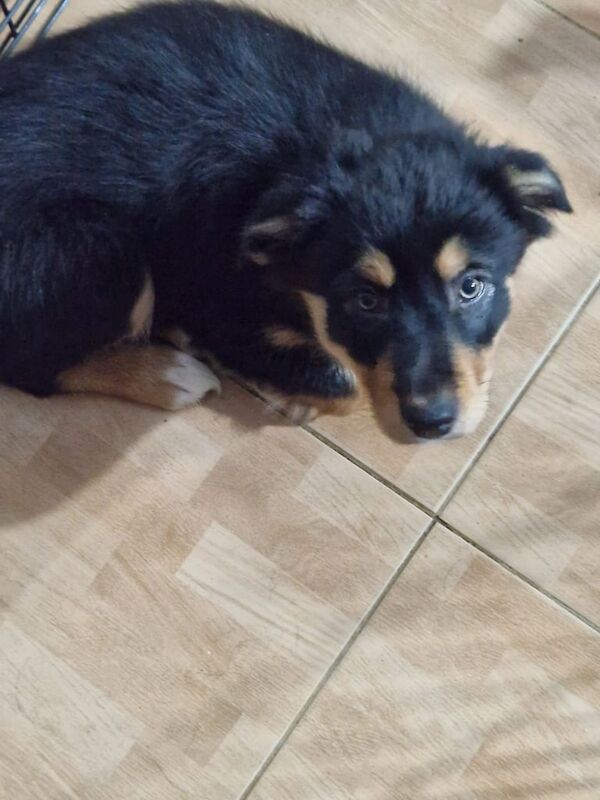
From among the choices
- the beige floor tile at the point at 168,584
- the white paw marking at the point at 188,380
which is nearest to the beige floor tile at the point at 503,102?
the beige floor tile at the point at 168,584

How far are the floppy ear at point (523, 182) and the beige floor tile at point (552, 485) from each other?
17.0 inches

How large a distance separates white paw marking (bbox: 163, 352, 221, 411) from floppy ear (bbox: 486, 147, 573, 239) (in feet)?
2.22

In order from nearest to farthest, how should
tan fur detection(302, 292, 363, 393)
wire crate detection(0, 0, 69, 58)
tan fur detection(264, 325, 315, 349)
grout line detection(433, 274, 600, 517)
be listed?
1. tan fur detection(302, 292, 363, 393)
2. tan fur detection(264, 325, 315, 349)
3. grout line detection(433, 274, 600, 517)
4. wire crate detection(0, 0, 69, 58)

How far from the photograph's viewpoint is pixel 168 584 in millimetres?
1736

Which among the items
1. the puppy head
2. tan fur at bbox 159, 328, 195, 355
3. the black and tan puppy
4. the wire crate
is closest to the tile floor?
tan fur at bbox 159, 328, 195, 355

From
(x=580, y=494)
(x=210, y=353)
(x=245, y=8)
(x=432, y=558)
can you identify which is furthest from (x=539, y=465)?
(x=245, y=8)

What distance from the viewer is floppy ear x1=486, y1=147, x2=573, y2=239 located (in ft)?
4.44

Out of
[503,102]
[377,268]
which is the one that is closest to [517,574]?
[377,268]

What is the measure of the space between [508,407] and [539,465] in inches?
4.9

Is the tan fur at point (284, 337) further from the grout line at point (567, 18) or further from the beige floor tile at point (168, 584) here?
the grout line at point (567, 18)

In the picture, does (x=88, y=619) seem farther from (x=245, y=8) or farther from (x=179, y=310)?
(x=245, y=8)

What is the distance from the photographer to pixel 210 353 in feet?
5.76

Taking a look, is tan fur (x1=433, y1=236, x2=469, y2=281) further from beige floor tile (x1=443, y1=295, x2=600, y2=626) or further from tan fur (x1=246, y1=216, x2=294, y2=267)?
beige floor tile (x1=443, y1=295, x2=600, y2=626)

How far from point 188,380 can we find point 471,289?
0.63 meters
